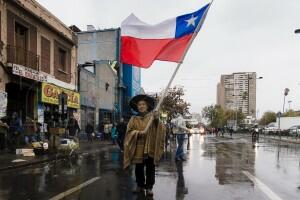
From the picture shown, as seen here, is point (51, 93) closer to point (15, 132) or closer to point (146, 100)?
point (15, 132)

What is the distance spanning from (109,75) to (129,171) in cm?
3387

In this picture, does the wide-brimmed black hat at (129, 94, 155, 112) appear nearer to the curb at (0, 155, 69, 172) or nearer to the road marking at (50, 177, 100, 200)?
the road marking at (50, 177, 100, 200)

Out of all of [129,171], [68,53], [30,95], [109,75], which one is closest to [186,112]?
[109,75]

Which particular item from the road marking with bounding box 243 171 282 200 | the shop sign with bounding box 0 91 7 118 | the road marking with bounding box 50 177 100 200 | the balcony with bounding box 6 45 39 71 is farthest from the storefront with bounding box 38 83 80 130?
the road marking with bounding box 243 171 282 200

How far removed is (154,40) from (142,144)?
2.26 metres

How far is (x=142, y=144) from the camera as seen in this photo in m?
7.39

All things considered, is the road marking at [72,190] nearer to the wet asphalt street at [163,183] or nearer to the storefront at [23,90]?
the wet asphalt street at [163,183]

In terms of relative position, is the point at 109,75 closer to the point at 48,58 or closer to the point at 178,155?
the point at 48,58

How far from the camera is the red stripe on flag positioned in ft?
27.1

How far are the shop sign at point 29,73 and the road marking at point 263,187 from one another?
13.1 m

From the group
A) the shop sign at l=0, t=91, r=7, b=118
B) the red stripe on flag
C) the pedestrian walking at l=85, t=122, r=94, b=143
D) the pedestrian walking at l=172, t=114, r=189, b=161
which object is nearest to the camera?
the red stripe on flag

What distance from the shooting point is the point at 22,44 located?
880 inches

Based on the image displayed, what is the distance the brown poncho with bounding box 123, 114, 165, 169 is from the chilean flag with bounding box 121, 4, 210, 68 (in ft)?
4.67

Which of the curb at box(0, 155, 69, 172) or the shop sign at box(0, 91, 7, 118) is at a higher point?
the shop sign at box(0, 91, 7, 118)
